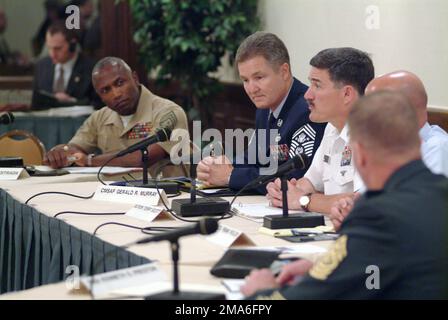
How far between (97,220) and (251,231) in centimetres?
62

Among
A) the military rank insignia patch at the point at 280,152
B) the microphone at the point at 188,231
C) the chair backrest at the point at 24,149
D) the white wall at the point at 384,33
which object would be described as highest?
the white wall at the point at 384,33

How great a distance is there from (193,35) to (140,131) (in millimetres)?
2108

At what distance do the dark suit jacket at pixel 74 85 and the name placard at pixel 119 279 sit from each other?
496 cm

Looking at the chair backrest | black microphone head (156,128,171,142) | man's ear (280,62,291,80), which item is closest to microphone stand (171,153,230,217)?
black microphone head (156,128,171,142)

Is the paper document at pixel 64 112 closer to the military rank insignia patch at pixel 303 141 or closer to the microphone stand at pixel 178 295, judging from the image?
the military rank insignia patch at pixel 303 141

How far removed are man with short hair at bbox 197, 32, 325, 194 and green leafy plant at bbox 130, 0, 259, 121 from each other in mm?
2711

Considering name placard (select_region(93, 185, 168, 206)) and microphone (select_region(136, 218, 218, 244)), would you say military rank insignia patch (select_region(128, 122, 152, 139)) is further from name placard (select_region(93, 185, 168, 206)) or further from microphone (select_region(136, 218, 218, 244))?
microphone (select_region(136, 218, 218, 244))

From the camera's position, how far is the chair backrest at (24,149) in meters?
5.51

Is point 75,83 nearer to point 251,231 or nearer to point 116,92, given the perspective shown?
point 116,92

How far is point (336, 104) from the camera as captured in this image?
143 inches

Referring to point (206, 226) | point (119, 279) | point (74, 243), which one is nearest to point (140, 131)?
point (74, 243)

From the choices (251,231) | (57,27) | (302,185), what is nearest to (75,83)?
(57,27)

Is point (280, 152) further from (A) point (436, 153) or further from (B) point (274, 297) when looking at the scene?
(B) point (274, 297)

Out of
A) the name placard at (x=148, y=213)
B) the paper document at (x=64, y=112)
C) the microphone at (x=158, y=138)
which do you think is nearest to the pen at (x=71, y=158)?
the microphone at (x=158, y=138)
